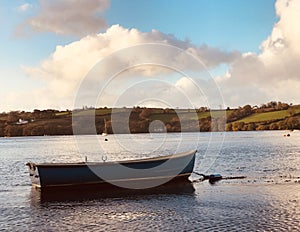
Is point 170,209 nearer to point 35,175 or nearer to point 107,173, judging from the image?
point 107,173

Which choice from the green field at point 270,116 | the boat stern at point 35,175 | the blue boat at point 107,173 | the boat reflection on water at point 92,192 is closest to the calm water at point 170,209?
the boat reflection on water at point 92,192

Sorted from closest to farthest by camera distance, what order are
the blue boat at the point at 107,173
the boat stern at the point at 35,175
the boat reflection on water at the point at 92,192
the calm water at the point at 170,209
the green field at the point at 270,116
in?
the calm water at the point at 170,209 → the boat reflection on water at the point at 92,192 → the blue boat at the point at 107,173 → the boat stern at the point at 35,175 → the green field at the point at 270,116

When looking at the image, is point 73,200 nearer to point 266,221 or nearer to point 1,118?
point 266,221

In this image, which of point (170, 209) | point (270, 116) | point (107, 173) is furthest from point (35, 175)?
point (270, 116)

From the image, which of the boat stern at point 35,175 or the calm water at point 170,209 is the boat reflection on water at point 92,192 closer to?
the calm water at point 170,209

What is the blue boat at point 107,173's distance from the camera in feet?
112

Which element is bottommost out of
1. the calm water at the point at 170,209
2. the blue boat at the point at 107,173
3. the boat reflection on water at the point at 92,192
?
the calm water at the point at 170,209

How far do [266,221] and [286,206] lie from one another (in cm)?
453

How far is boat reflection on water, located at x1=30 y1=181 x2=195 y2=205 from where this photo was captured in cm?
3206

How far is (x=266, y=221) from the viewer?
22359mm

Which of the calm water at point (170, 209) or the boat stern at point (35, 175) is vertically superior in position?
the boat stern at point (35, 175)

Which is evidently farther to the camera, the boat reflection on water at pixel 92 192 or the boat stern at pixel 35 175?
the boat stern at pixel 35 175

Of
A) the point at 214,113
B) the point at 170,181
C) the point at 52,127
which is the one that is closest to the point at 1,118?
the point at 52,127

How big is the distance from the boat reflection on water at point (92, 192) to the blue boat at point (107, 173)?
0.34m
